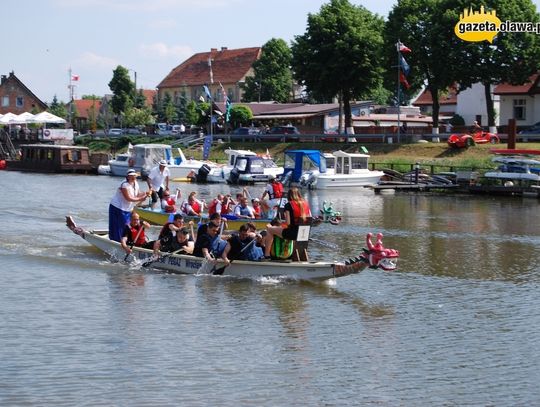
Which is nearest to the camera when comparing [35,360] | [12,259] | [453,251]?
[35,360]

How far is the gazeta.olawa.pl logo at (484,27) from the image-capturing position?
2571 inches

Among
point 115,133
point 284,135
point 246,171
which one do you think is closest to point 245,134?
point 284,135

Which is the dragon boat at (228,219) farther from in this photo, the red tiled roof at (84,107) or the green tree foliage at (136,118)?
the red tiled roof at (84,107)

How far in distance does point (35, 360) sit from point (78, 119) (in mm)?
129741

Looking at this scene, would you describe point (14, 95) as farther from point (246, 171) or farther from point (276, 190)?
point (276, 190)

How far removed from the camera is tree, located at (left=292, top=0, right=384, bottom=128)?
250 feet

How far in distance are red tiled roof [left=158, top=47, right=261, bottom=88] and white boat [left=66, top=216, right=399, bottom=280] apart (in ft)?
354

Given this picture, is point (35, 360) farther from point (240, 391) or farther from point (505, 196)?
point (505, 196)

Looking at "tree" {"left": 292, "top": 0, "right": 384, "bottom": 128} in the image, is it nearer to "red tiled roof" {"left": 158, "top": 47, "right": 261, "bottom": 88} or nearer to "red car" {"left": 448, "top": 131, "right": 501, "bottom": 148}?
"red car" {"left": 448, "top": 131, "right": 501, "bottom": 148}

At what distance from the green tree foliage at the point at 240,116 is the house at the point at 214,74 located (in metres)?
31.5

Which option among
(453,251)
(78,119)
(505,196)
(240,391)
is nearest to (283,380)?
(240,391)

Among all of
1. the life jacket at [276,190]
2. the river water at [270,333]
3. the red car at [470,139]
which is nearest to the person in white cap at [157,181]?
the life jacket at [276,190]

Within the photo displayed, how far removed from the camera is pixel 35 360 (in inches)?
564

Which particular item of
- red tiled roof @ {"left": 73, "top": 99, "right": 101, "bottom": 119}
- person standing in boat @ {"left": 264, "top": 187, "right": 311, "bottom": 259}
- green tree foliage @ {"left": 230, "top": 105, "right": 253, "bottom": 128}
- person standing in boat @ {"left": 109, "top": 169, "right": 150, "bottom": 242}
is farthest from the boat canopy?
red tiled roof @ {"left": 73, "top": 99, "right": 101, "bottom": 119}
